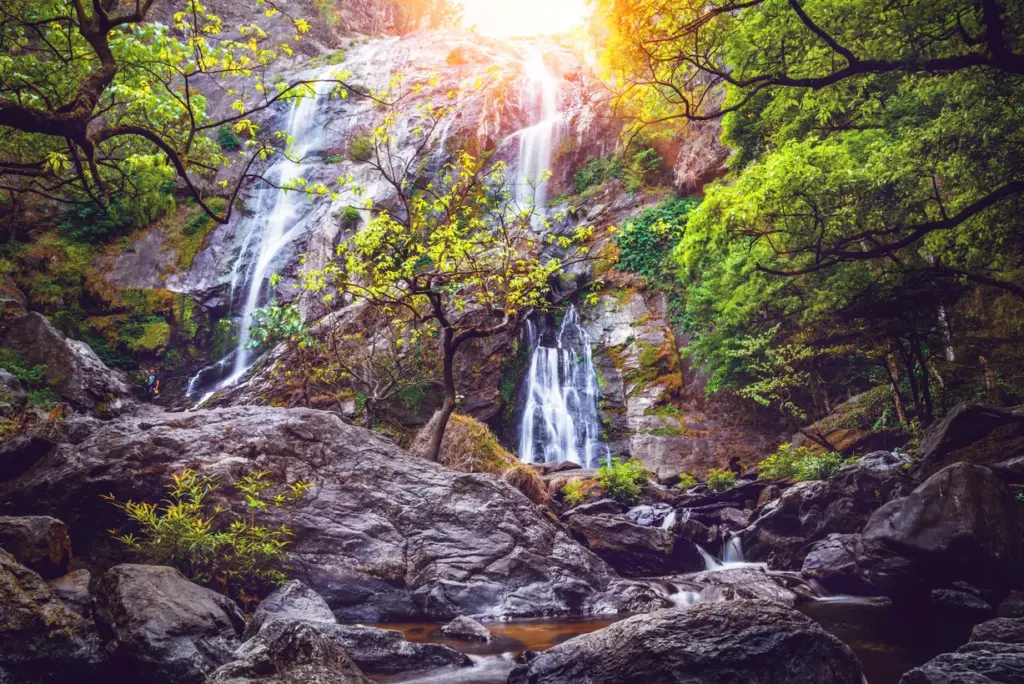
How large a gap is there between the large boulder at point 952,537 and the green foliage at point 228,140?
31112 mm

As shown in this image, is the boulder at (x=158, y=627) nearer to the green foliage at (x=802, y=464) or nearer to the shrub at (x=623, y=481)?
the shrub at (x=623, y=481)

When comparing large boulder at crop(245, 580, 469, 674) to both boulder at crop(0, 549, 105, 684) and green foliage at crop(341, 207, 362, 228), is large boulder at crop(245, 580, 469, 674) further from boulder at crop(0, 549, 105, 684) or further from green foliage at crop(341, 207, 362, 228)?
green foliage at crop(341, 207, 362, 228)

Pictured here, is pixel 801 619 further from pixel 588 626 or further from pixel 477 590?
pixel 477 590

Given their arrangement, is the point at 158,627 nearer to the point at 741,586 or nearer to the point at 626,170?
the point at 741,586

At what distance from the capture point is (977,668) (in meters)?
3.39

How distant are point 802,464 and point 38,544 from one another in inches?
514

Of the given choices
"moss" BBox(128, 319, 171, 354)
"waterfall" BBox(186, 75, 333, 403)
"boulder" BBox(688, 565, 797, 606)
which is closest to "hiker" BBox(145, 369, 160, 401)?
"moss" BBox(128, 319, 171, 354)

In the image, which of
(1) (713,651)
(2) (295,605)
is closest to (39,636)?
(2) (295,605)

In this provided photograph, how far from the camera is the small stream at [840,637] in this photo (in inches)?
191

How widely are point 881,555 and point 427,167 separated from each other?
2434cm

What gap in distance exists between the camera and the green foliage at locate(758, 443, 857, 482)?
1169 cm

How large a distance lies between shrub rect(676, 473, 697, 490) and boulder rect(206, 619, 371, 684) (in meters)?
12.4

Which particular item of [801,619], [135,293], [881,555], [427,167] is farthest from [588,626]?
[427,167]

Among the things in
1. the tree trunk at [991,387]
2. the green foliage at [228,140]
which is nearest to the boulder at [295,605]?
the tree trunk at [991,387]
